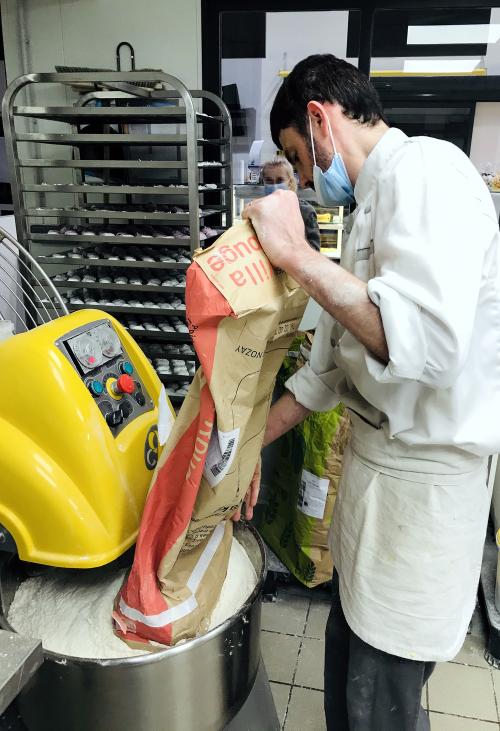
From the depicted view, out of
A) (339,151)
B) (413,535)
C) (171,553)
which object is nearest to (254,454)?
(171,553)

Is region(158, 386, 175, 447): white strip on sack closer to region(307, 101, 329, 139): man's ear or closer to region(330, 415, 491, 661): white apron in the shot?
region(330, 415, 491, 661): white apron

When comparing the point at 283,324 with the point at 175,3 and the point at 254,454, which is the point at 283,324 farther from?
the point at 175,3

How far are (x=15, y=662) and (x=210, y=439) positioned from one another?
440mm

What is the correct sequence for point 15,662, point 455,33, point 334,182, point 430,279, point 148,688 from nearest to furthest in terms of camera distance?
point 15,662 → point 430,279 → point 148,688 → point 334,182 → point 455,33

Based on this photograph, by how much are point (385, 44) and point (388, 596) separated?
2.96m

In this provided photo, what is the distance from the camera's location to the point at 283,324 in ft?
3.47

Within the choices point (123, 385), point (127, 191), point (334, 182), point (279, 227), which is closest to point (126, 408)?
point (123, 385)

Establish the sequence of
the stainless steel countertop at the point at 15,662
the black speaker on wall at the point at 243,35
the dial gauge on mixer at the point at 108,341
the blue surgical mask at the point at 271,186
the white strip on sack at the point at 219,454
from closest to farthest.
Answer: the stainless steel countertop at the point at 15,662 < the white strip on sack at the point at 219,454 < the dial gauge on mixer at the point at 108,341 < the blue surgical mask at the point at 271,186 < the black speaker on wall at the point at 243,35

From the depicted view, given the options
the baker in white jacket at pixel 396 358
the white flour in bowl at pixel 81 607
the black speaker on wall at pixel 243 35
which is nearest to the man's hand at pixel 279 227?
the baker in white jacket at pixel 396 358

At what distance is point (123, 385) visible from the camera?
47.0 inches

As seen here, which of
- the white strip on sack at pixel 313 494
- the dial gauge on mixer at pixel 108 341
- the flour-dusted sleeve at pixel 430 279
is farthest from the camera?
the white strip on sack at pixel 313 494

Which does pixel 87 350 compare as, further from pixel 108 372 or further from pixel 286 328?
pixel 286 328

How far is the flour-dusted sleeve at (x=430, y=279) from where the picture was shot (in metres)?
0.85

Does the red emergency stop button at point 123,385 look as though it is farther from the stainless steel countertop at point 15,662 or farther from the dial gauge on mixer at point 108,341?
the stainless steel countertop at point 15,662
